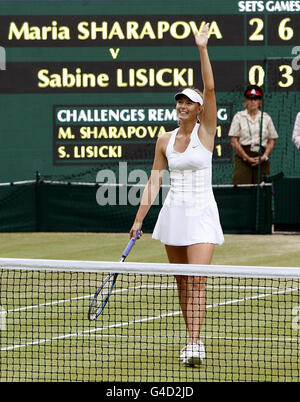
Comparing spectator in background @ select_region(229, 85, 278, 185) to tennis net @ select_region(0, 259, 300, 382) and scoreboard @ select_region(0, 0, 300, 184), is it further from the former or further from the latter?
tennis net @ select_region(0, 259, 300, 382)

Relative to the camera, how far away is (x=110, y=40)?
15.6 meters

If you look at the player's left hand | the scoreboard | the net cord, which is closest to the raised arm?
the player's left hand

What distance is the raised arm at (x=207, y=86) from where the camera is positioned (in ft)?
21.4

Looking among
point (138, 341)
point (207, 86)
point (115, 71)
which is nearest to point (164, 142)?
point (207, 86)

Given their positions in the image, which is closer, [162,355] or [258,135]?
[162,355]

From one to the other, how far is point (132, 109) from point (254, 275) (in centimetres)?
1006

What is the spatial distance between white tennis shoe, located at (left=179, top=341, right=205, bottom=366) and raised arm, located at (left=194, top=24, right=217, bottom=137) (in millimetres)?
1392

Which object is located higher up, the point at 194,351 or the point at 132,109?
the point at 132,109

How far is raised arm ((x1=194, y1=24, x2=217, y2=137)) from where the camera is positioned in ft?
21.4

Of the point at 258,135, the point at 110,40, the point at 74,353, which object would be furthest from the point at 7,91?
the point at 74,353

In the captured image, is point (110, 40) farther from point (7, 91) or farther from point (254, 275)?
point (254, 275)

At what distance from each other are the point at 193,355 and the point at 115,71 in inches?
375

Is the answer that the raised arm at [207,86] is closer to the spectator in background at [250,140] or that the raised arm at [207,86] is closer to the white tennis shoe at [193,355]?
the white tennis shoe at [193,355]
